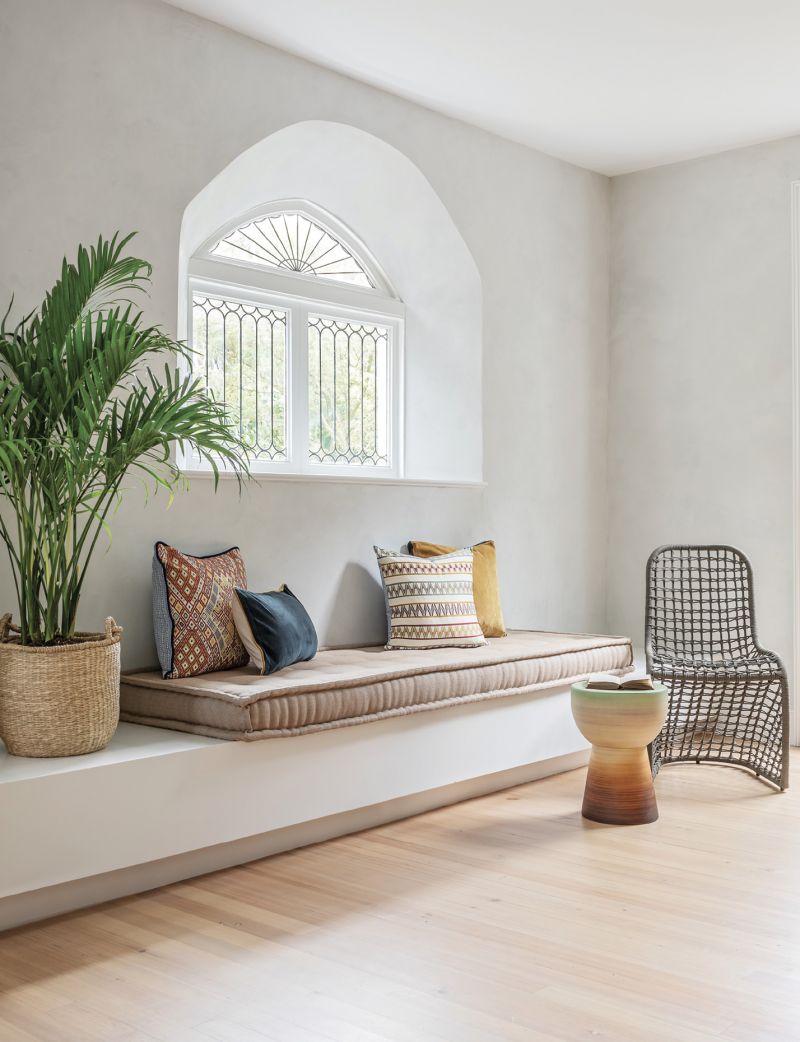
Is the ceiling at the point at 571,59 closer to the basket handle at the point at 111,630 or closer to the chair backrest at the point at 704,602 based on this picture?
the chair backrest at the point at 704,602

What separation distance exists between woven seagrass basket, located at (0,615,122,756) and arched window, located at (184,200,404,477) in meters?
1.28

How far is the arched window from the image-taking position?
4.18 metres

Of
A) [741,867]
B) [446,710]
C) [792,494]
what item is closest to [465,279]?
[792,494]

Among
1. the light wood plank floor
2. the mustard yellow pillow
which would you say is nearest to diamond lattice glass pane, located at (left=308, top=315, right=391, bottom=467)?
the mustard yellow pillow

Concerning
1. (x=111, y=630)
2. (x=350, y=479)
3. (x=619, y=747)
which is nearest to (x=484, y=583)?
(x=350, y=479)

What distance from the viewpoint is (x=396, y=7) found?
3592 mm

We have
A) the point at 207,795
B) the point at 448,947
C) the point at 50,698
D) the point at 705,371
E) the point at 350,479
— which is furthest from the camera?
the point at 705,371

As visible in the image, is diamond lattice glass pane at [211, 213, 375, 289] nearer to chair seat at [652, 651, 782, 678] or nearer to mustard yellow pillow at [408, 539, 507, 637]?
mustard yellow pillow at [408, 539, 507, 637]

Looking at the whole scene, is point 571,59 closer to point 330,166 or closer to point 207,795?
point 330,166

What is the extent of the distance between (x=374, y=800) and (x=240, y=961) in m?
1.03

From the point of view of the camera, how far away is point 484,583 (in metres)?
4.50

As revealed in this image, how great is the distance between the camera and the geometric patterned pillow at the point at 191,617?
332 centimetres

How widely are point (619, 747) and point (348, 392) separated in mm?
1973

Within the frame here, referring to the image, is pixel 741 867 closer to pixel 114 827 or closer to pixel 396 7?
pixel 114 827
